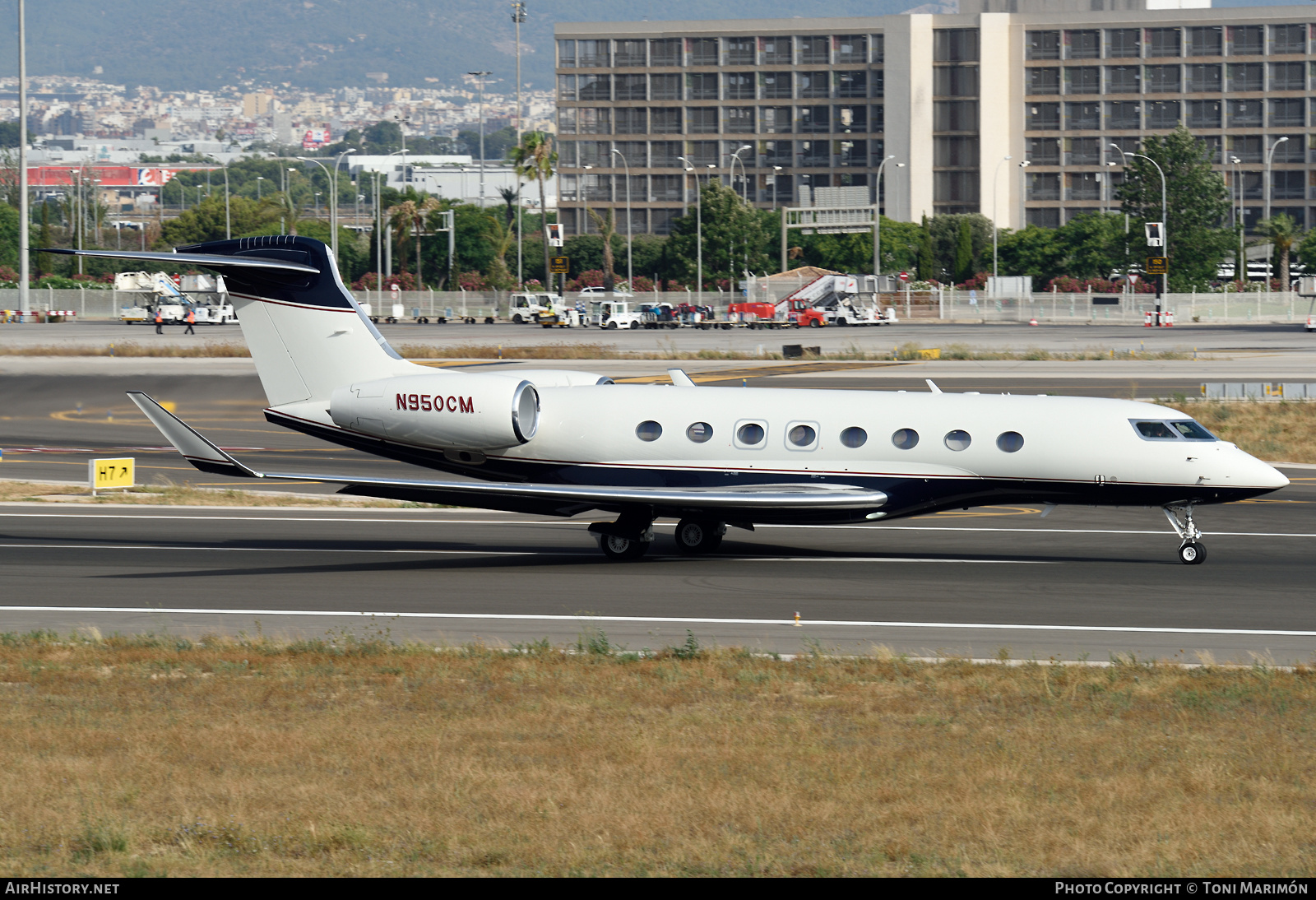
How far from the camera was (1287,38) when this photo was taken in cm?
16788

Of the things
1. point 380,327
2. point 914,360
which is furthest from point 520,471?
point 380,327

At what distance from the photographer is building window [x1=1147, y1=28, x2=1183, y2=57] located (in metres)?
170

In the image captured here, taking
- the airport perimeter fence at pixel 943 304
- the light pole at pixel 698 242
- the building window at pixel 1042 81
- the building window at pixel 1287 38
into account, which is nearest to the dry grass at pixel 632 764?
the airport perimeter fence at pixel 943 304

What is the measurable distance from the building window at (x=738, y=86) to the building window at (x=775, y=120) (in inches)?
97.6

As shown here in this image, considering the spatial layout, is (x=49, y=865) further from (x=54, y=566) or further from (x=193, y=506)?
(x=193, y=506)

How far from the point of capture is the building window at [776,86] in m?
177

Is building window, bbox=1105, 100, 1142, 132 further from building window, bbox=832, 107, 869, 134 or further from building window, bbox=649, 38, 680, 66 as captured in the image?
building window, bbox=649, 38, 680, 66

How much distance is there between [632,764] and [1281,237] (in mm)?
148505

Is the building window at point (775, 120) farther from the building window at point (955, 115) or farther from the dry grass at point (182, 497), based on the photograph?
the dry grass at point (182, 497)

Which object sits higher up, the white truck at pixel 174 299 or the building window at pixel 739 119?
the building window at pixel 739 119

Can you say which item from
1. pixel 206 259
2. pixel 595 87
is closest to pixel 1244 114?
pixel 595 87

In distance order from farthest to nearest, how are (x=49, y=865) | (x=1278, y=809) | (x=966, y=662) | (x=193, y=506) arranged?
(x=193, y=506), (x=966, y=662), (x=1278, y=809), (x=49, y=865)

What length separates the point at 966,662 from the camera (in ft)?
53.1

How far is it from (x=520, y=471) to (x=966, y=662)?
34.7ft
